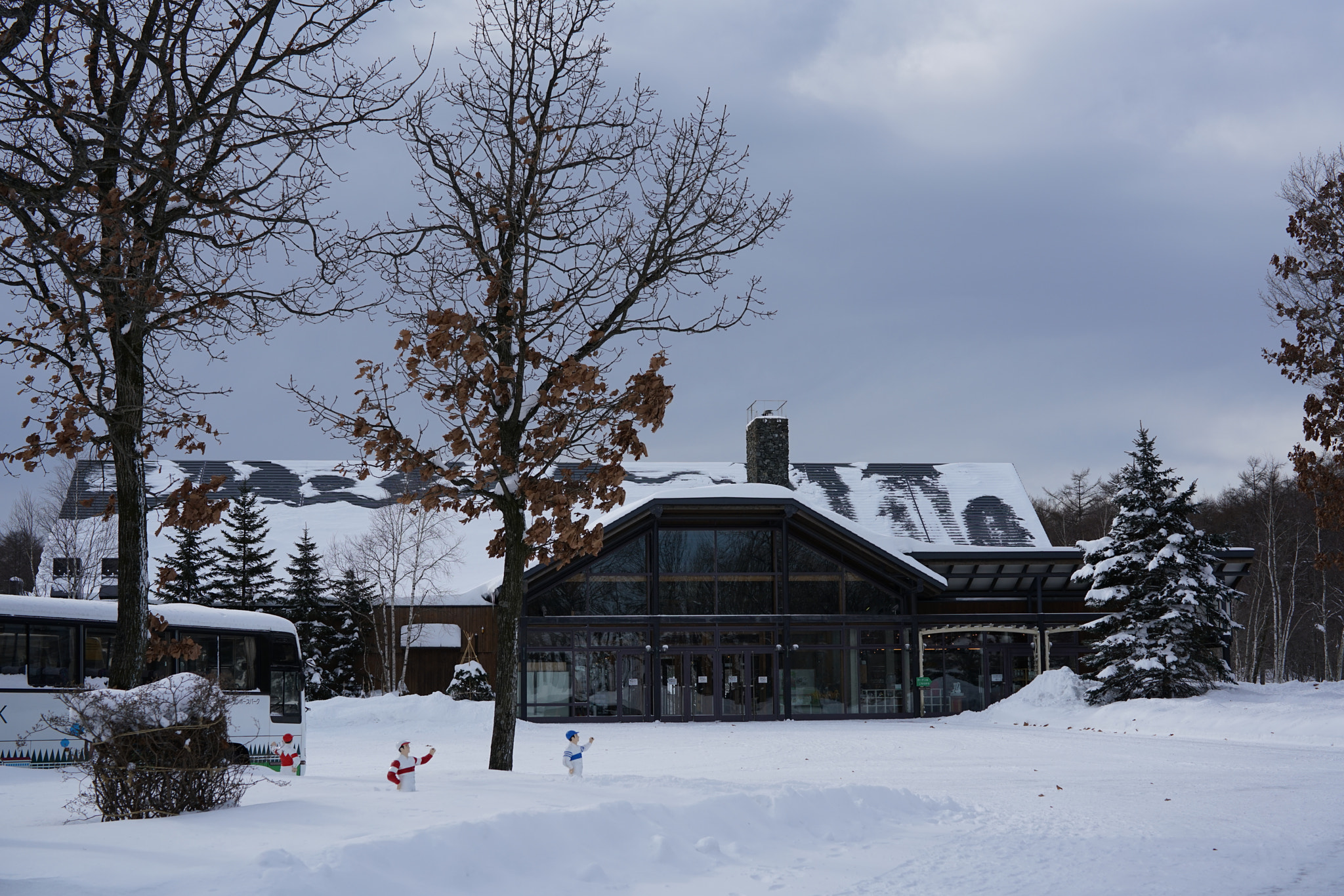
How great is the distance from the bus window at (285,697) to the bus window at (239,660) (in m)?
0.35

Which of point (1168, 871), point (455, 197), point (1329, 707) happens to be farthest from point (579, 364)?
point (1329, 707)

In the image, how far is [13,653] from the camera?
16406 millimetres

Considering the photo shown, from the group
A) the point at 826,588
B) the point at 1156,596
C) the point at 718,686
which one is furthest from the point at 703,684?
the point at 1156,596

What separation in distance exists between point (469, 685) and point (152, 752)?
78.0 feet

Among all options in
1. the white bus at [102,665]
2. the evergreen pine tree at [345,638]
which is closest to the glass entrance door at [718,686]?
the evergreen pine tree at [345,638]

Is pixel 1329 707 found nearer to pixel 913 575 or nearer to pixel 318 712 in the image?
pixel 913 575

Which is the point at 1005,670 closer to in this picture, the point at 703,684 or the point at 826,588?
the point at 826,588

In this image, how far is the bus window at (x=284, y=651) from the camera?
19562 millimetres

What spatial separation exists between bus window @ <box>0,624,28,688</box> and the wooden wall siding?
2132 centimetres

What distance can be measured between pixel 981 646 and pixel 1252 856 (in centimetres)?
2620

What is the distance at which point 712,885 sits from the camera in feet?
25.4

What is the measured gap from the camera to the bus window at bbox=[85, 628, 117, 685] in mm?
17438

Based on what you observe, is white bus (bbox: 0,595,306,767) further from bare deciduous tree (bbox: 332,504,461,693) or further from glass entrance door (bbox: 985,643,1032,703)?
glass entrance door (bbox: 985,643,1032,703)

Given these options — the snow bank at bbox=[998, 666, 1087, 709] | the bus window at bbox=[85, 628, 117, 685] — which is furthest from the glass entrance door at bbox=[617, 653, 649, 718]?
the bus window at bbox=[85, 628, 117, 685]
